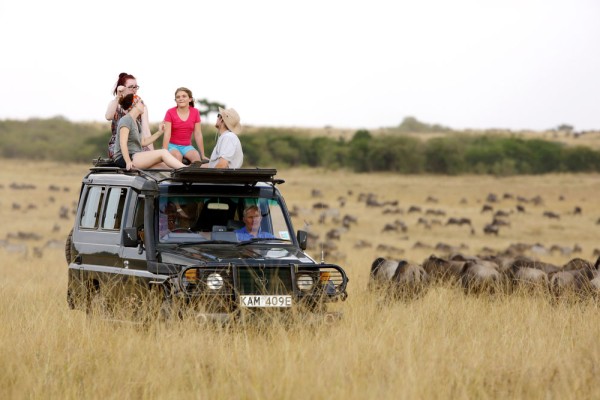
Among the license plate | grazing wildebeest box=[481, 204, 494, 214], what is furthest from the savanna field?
grazing wildebeest box=[481, 204, 494, 214]

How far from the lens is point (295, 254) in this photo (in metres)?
9.90

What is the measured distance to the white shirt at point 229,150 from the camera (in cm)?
1066

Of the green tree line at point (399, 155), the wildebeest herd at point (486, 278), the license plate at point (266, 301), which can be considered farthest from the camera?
the green tree line at point (399, 155)

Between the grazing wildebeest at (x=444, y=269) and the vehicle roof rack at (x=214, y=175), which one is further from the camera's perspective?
the grazing wildebeest at (x=444, y=269)

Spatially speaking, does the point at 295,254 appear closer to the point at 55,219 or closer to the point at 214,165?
the point at 214,165

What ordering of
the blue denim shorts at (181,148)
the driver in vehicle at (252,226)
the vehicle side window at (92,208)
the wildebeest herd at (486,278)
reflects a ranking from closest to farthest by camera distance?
the driver in vehicle at (252,226), the vehicle side window at (92,208), the blue denim shorts at (181,148), the wildebeest herd at (486,278)

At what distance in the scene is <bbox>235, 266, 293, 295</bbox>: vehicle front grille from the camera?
30.0 ft

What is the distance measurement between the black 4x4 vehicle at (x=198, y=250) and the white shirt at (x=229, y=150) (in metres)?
0.37

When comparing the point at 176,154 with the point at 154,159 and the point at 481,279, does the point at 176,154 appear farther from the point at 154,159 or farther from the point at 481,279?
the point at 481,279

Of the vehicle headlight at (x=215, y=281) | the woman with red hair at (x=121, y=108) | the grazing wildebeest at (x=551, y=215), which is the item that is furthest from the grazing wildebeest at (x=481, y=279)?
the grazing wildebeest at (x=551, y=215)

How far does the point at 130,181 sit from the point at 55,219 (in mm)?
28826

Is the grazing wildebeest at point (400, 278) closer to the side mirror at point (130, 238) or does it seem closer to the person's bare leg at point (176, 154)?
the person's bare leg at point (176, 154)

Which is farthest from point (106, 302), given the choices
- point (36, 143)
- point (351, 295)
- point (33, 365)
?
point (36, 143)

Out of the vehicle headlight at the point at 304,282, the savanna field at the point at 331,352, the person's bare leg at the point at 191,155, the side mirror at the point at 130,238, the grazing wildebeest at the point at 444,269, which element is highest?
the person's bare leg at the point at 191,155
